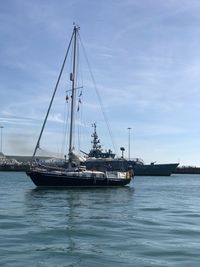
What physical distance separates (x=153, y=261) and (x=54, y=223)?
10990mm

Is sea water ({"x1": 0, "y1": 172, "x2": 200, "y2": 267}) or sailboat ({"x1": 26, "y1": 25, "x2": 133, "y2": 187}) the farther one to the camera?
sailboat ({"x1": 26, "y1": 25, "x2": 133, "y2": 187})

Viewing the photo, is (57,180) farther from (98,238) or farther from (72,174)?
(98,238)

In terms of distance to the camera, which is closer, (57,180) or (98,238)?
(98,238)

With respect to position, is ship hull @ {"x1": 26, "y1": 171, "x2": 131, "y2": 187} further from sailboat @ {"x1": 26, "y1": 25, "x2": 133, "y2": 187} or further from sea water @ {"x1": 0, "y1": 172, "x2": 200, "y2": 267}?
sea water @ {"x1": 0, "y1": 172, "x2": 200, "y2": 267}

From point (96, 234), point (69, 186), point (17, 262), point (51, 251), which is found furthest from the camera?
point (69, 186)

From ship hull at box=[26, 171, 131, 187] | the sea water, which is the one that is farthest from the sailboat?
the sea water

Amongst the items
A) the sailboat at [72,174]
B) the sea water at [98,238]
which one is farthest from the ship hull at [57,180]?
the sea water at [98,238]

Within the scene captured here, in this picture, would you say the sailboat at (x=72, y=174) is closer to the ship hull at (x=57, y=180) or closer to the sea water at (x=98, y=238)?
the ship hull at (x=57, y=180)

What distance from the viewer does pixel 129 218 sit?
1214 inches

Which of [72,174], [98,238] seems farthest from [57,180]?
[98,238]

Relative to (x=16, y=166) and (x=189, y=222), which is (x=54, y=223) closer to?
(x=189, y=222)

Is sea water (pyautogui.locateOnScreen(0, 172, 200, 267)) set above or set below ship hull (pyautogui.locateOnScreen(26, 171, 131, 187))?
below

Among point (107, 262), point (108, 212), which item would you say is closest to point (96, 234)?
point (107, 262)

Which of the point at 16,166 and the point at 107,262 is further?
the point at 16,166
